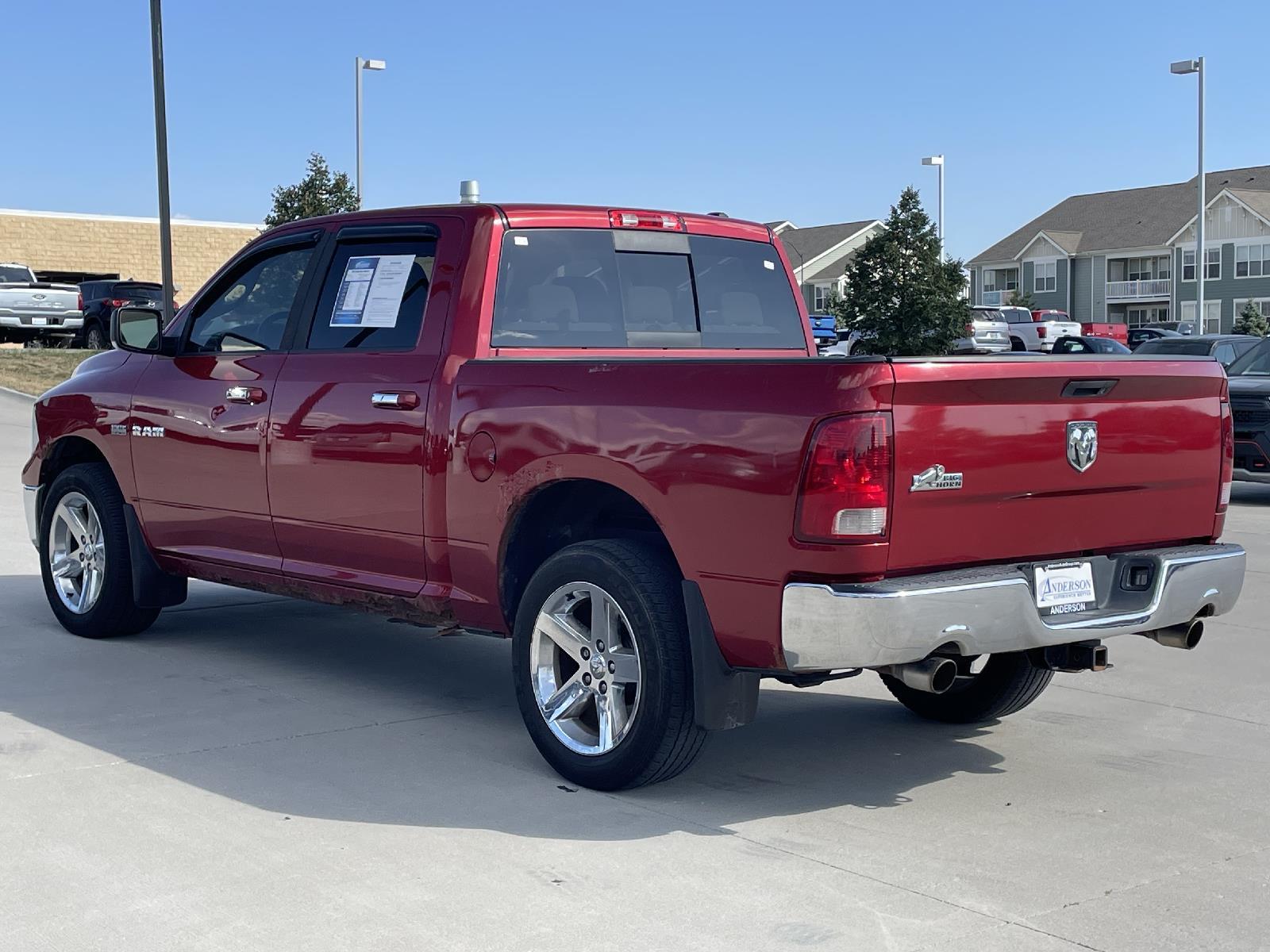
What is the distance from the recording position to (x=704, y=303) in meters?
6.64

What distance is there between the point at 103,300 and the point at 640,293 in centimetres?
2894

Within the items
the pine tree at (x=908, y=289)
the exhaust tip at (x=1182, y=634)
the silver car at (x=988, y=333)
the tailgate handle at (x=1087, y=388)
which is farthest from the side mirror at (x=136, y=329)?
the silver car at (x=988, y=333)

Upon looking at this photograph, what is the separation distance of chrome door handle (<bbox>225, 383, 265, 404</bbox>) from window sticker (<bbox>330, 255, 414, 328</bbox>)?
1.47ft

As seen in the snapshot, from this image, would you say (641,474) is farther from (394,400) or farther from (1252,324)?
(1252,324)

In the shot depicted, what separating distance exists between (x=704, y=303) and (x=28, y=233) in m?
49.5

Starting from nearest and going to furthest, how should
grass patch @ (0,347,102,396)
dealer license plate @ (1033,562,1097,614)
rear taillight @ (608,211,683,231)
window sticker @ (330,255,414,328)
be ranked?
dealer license plate @ (1033,562,1097,614), window sticker @ (330,255,414,328), rear taillight @ (608,211,683,231), grass patch @ (0,347,102,396)

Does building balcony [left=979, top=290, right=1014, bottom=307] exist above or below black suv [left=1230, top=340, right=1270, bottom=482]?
above

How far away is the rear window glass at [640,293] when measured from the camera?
6.08 m

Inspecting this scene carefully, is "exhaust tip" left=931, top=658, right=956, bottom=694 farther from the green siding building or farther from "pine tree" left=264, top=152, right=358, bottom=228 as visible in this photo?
the green siding building

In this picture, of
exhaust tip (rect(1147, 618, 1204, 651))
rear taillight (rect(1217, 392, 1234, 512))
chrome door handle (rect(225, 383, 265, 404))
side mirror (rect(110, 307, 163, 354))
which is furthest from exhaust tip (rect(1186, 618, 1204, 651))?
side mirror (rect(110, 307, 163, 354))

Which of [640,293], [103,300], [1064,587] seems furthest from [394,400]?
[103,300]

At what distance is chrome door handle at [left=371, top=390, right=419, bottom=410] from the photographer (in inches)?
229

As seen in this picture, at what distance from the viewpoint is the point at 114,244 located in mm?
→ 53375

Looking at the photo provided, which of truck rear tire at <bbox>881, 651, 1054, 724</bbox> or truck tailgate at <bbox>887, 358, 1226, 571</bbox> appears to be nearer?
truck tailgate at <bbox>887, 358, 1226, 571</bbox>
